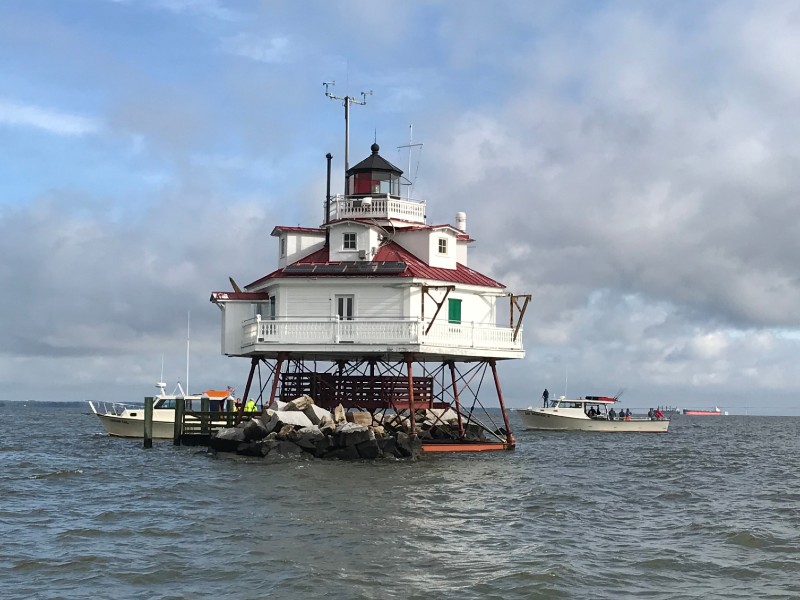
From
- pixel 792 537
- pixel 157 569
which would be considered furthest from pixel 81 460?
pixel 792 537

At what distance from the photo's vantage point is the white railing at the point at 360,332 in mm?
38812

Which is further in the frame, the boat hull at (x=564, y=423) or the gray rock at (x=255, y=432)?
the boat hull at (x=564, y=423)

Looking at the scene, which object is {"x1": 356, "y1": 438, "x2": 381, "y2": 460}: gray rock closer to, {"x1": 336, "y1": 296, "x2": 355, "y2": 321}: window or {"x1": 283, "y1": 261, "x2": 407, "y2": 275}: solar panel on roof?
{"x1": 336, "y1": 296, "x2": 355, "y2": 321}: window

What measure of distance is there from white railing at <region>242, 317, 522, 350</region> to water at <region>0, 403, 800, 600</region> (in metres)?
4.58

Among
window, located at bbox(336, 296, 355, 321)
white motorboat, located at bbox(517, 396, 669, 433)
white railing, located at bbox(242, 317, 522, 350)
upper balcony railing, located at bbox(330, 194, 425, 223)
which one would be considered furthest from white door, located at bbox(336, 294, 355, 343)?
white motorboat, located at bbox(517, 396, 669, 433)

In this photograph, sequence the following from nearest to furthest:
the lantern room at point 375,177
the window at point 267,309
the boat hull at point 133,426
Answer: the window at point 267,309 → the lantern room at point 375,177 → the boat hull at point 133,426

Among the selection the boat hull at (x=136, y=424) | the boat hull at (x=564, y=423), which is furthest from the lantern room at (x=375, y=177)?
the boat hull at (x=564, y=423)

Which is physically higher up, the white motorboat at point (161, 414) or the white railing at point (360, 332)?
the white railing at point (360, 332)

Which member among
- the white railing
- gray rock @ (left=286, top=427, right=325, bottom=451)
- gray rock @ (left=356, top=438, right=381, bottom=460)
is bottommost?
gray rock @ (left=356, top=438, right=381, bottom=460)

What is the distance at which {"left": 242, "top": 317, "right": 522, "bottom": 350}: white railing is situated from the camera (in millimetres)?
38812

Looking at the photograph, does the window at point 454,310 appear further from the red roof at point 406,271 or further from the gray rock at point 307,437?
the gray rock at point 307,437

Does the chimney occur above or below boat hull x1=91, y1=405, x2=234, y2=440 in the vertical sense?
above

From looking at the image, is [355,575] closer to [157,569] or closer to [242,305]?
[157,569]

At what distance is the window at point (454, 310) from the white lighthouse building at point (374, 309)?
4 cm
